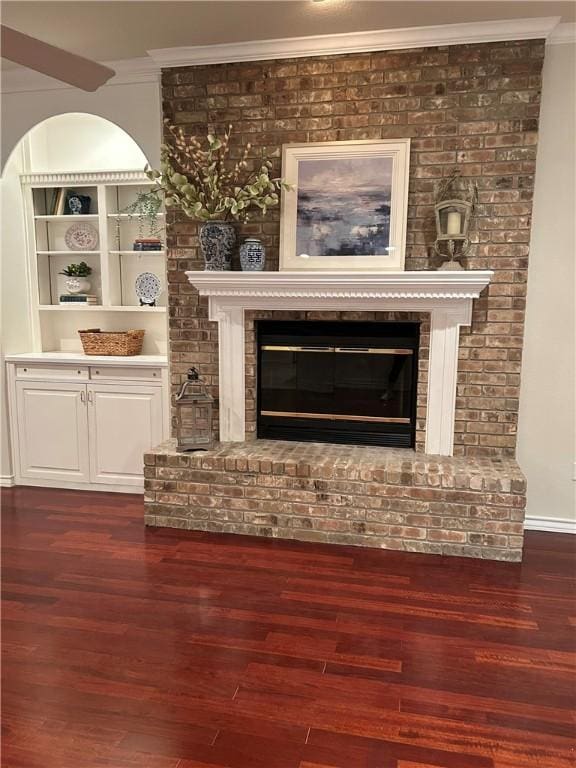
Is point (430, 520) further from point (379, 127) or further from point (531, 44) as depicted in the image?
point (531, 44)

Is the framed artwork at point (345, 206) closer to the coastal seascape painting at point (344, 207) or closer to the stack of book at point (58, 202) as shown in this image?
the coastal seascape painting at point (344, 207)

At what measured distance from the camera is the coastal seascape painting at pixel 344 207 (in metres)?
3.34

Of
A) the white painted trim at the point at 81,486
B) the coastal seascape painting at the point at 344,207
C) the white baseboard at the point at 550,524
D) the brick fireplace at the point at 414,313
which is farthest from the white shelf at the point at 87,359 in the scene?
the white baseboard at the point at 550,524

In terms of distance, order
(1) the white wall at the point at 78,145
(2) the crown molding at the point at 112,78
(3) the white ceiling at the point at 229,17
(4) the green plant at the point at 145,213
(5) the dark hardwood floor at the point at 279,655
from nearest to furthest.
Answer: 1. (5) the dark hardwood floor at the point at 279,655
2. (3) the white ceiling at the point at 229,17
3. (2) the crown molding at the point at 112,78
4. (4) the green plant at the point at 145,213
5. (1) the white wall at the point at 78,145

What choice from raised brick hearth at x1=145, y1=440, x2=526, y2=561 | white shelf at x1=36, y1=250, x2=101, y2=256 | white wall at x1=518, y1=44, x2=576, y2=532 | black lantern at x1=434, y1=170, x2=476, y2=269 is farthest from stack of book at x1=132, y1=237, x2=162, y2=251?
white wall at x1=518, y1=44, x2=576, y2=532

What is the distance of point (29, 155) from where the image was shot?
4.18m

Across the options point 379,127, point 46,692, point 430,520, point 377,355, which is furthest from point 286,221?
point 46,692

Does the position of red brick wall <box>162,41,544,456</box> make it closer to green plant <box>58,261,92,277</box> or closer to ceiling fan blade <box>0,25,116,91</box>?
green plant <box>58,261,92,277</box>

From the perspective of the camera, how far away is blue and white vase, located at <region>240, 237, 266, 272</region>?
3.42 m

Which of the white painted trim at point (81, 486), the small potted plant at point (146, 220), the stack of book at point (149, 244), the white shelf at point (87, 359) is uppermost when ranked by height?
the small potted plant at point (146, 220)

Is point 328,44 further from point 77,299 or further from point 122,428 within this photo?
point 122,428

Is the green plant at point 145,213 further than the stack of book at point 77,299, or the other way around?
the stack of book at point 77,299

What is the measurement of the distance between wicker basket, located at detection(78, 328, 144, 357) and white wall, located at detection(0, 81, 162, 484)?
21.2 inches

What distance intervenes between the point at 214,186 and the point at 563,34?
6.48 feet
